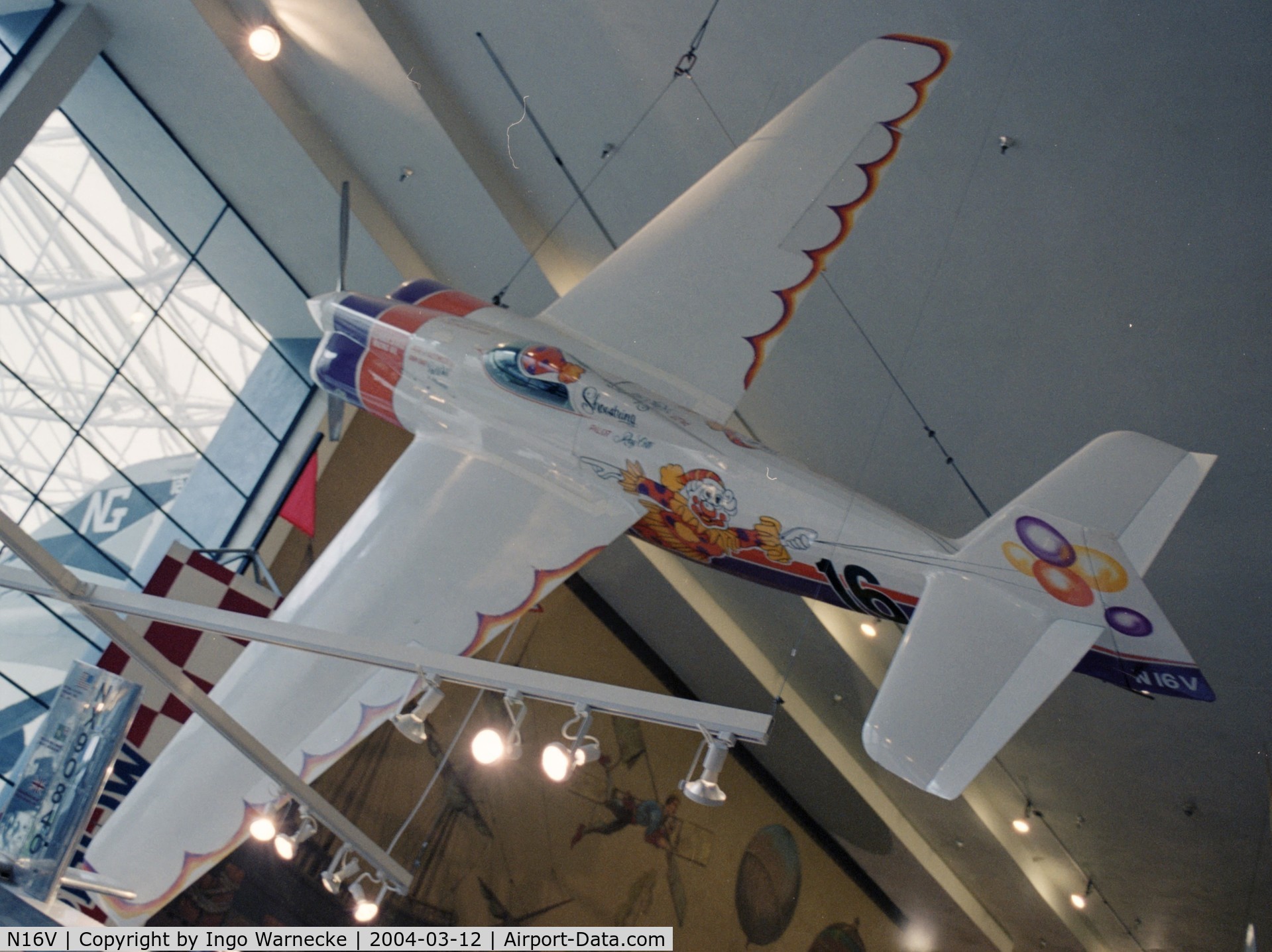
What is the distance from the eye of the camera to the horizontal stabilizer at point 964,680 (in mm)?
2854

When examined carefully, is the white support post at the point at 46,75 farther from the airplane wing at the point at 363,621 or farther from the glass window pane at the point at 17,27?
the airplane wing at the point at 363,621

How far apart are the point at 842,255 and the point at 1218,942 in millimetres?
6026

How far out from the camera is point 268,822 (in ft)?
12.4

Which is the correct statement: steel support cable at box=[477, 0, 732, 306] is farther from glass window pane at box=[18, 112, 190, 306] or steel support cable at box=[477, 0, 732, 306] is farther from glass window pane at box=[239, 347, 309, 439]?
glass window pane at box=[18, 112, 190, 306]

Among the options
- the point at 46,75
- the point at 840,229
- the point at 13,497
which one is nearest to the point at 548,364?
the point at 840,229

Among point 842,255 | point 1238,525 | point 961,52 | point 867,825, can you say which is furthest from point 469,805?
point 961,52

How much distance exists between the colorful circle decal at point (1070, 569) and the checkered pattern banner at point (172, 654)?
375 centimetres

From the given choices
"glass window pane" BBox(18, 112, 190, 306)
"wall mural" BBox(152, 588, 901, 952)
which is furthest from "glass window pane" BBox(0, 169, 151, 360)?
"wall mural" BBox(152, 588, 901, 952)

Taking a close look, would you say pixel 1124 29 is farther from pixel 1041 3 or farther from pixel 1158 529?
pixel 1158 529

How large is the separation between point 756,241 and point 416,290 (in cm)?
180

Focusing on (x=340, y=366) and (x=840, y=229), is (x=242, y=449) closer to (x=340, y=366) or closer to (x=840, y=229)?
(x=340, y=366)

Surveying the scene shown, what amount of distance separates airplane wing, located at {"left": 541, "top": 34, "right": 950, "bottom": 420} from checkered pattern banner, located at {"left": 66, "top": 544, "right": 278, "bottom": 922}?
2.53 metres

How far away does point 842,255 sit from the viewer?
5301 mm

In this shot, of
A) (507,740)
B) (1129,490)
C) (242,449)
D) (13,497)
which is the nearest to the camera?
(507,740)
